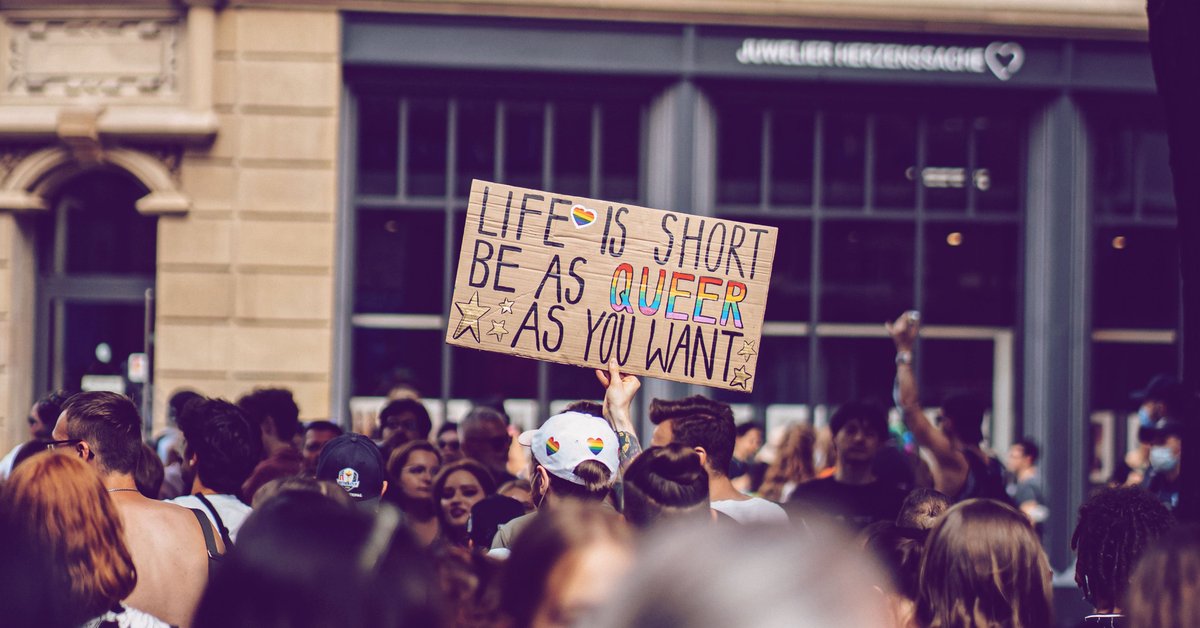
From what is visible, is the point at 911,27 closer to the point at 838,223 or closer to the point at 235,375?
the point at 838,223

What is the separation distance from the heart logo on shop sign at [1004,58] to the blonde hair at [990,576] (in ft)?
32.1

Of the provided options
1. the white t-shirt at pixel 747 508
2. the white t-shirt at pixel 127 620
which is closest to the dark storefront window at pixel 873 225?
the white t-shirt at pixel 747 508

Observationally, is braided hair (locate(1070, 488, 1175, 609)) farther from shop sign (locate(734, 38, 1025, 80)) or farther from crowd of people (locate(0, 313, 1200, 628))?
shop sign (locate(734, 38, 1025, 80))

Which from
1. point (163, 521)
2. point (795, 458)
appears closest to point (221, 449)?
point (163, 521)

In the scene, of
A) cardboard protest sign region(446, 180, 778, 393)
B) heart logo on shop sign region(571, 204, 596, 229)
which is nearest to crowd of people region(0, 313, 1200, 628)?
cardboard protest sign region(446, 180, 778, 393)

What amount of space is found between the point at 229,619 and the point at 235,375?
10.1 m

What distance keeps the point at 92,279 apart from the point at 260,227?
5.87ft

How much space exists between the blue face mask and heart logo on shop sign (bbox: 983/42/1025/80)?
4.69 meters

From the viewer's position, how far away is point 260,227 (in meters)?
11.8

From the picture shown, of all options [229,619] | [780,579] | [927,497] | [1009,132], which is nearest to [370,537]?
[229,619]

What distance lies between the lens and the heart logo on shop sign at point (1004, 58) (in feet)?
40.4

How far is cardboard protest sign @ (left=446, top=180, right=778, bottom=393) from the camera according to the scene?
595cm

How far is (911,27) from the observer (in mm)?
12188

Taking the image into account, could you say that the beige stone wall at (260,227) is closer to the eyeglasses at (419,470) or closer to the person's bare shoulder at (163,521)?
the eyeglasses at (419,470)
